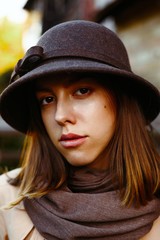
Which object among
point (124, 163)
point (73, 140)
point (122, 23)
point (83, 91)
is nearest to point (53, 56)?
point (83, 91)

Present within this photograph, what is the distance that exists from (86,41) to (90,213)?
74 cm

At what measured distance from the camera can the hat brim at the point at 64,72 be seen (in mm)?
1688

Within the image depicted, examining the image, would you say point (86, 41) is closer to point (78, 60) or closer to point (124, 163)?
Answer: point (78, 60)

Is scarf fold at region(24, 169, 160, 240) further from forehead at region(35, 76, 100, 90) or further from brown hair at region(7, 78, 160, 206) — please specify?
forehead at region(35, 76, 100, 90)

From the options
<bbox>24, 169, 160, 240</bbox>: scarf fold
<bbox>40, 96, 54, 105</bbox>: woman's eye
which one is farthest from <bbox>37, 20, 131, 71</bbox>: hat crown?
<bbox>24, 169, 160, 240</bbox>: scarf fold

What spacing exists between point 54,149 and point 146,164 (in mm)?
463

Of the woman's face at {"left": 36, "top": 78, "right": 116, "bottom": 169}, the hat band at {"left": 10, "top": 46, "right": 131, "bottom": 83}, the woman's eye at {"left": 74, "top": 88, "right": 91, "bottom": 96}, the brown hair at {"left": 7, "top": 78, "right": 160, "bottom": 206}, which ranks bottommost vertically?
the brown hair at {"left": 7, "top": 78, "right": 160, "bottom": 206}

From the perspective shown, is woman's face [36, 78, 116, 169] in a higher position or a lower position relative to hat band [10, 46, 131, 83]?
lower

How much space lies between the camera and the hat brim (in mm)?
1688

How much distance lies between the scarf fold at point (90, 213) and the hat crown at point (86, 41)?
0.54 metres

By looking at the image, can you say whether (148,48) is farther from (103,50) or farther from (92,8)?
(103,50)

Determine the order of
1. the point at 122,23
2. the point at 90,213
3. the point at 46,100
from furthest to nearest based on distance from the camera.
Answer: the point at 122,23 → the point at 46,100 → the point at 90,213

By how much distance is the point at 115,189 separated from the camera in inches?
73.2

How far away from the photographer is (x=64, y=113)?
176 cm
